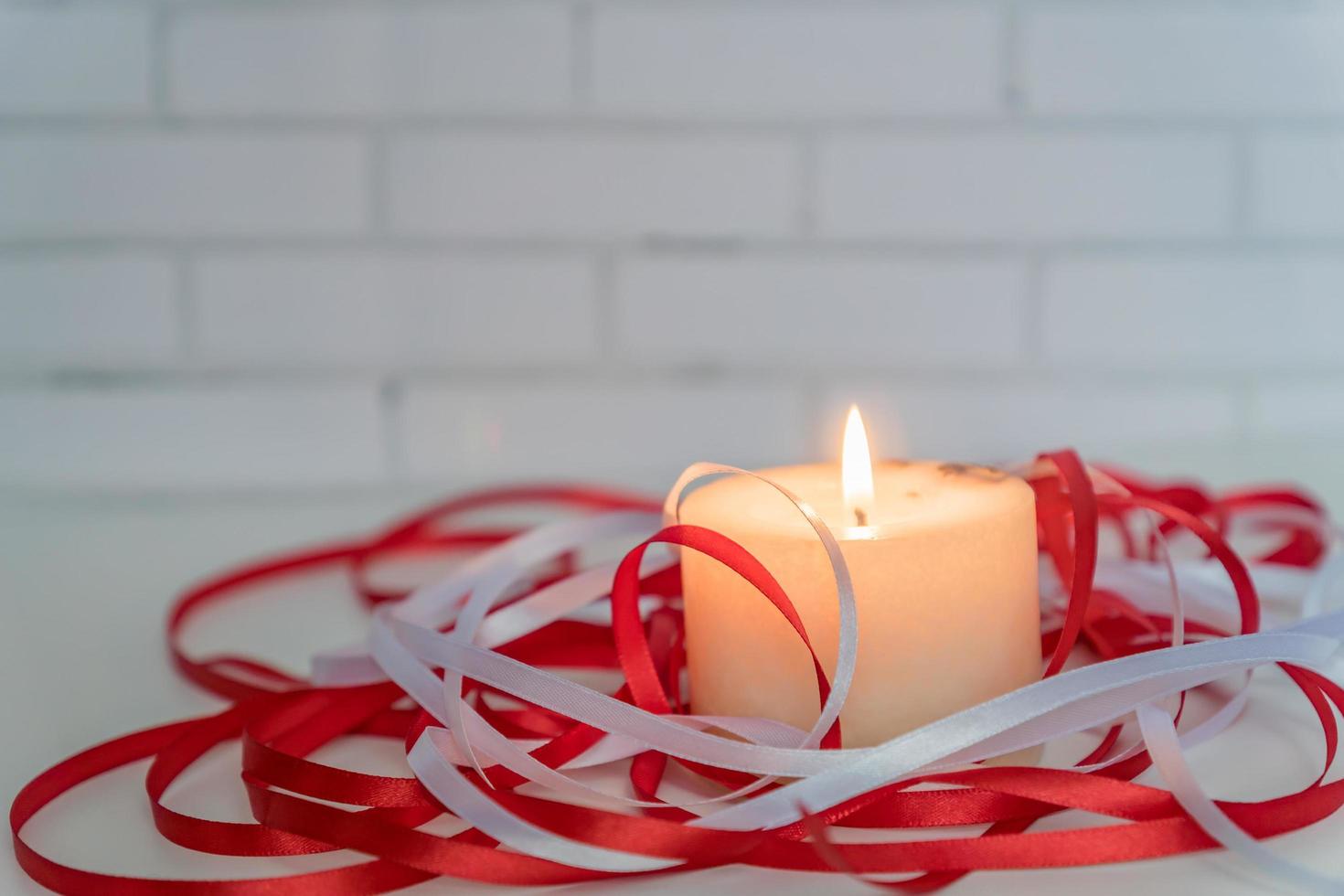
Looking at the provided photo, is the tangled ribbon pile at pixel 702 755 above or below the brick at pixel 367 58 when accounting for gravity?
below

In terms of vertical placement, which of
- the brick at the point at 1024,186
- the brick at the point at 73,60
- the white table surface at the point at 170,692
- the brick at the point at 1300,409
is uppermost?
the brick at the point at 73,60

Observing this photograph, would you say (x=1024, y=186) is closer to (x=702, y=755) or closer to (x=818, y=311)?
(x=818, y=311)

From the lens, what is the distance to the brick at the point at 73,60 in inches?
29.8

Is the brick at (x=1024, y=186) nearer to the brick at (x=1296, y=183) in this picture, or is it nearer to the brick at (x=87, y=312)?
the brick at (x=1296, y=183)

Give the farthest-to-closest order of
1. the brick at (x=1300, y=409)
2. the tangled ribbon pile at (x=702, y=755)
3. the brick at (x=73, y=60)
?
the brick at (x=1300, y=409)
the brick at (x=73, y=60)
the tangled ribbon pile at (x=702, y=755)

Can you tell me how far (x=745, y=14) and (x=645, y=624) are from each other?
18.2 inches

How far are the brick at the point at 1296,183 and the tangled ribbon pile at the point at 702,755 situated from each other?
46cm

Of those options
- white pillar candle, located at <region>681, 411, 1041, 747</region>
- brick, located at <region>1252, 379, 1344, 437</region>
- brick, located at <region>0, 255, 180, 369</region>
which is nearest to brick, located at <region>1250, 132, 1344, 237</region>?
brick, located at <region>1252, 379, 1344, 437</region>

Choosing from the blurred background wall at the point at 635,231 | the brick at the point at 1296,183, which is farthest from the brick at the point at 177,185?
the brick at the point at 1296,183

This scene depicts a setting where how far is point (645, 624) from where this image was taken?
0.47 metres

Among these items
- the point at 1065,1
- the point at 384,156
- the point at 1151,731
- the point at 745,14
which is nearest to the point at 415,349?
the point at 384,156

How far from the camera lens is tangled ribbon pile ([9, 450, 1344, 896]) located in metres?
0.30

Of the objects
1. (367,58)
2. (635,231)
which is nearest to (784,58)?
(635,231)

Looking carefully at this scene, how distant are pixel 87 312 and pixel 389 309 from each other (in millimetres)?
193
